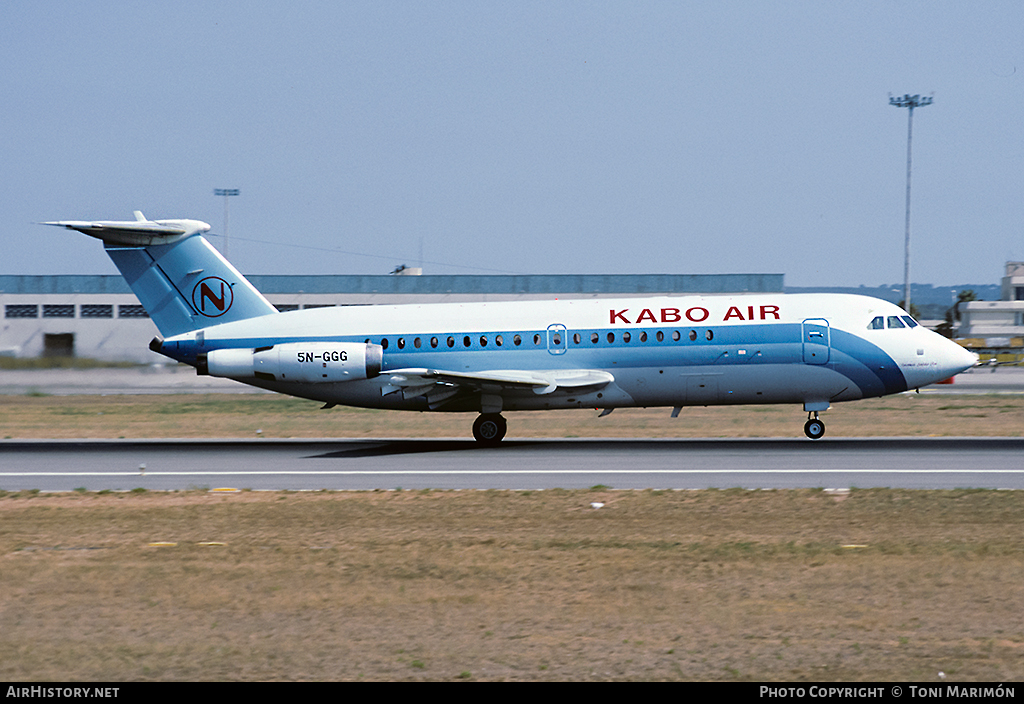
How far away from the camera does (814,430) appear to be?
2831cm

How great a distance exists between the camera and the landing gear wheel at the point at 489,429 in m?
29.0

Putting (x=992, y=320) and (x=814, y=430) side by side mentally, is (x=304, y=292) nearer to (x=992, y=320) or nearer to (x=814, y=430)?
(x=814, y=430)

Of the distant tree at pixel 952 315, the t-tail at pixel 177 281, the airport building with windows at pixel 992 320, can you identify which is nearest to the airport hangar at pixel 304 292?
the distant tree at pixel 952 315

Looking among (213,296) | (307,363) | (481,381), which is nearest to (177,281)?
(213,296)

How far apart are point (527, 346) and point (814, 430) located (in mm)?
8270

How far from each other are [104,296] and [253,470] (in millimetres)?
55058

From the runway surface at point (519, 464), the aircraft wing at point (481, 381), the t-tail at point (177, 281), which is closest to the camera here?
the runway surface at point (519, 464)

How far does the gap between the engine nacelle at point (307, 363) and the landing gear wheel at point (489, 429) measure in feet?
10.6

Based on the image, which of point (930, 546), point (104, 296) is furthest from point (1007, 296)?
point (930, 546)

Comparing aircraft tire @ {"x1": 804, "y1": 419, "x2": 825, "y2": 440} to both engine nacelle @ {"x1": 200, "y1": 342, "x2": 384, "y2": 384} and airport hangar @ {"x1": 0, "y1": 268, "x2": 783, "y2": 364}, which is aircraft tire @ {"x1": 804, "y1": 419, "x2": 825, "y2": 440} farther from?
airport hangar @ {"x1": 0, "y1": 268, "x2": 783, "y2": 364}

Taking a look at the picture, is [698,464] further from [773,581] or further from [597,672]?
[597,672]

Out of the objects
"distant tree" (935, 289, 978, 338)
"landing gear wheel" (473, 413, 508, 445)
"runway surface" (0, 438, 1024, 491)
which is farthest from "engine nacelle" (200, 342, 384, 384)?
"distant tree" (935, 289, 978, 338)

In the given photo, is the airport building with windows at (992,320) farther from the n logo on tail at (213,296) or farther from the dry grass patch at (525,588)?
the dry grass patch at (525,588)
